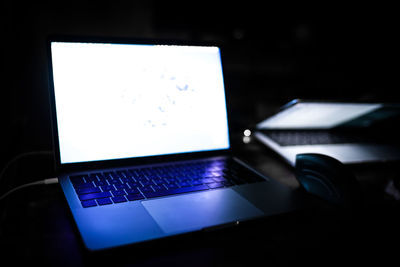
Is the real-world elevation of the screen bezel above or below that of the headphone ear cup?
above

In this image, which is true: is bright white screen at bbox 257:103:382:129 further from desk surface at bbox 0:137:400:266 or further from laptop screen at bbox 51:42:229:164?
desk surface at bbox 0:137:400:266

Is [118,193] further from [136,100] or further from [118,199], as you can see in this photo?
[136,100]

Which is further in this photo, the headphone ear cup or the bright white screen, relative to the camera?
the bright white screen

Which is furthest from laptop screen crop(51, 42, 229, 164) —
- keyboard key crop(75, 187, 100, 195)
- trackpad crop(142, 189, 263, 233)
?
trackpad crop(142, 189, 263, 233)

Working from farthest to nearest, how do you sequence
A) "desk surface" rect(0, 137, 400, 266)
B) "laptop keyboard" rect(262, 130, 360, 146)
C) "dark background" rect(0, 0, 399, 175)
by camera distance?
"laptop keyboard" rect(262, 130, 360, 146), "dark background" rect(0, 0, 399, 175), "desk surface" rect(0, 137, 400, 266)

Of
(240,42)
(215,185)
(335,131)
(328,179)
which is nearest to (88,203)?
(215,185)

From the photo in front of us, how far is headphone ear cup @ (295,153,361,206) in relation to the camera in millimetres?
550

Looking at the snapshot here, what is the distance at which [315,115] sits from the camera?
0.97 m

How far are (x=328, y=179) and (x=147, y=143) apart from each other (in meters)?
0.41

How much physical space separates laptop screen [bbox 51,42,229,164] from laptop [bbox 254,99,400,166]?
0.78 ft

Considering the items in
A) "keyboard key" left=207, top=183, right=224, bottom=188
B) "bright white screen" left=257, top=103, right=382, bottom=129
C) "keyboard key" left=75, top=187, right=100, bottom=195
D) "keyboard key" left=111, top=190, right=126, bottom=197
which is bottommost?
"keyboard key" left=207, top=183, right=224, bottom=188

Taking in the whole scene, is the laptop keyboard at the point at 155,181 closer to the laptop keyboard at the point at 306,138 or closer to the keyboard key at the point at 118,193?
the keyboard key at the point at 118,193

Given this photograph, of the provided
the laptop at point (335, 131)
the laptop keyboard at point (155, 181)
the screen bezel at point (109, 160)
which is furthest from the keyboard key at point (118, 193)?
the laptop at point (335, 131)

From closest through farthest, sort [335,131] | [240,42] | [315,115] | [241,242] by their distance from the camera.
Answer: [241,242], [315,115], [335,131], [240,42]
